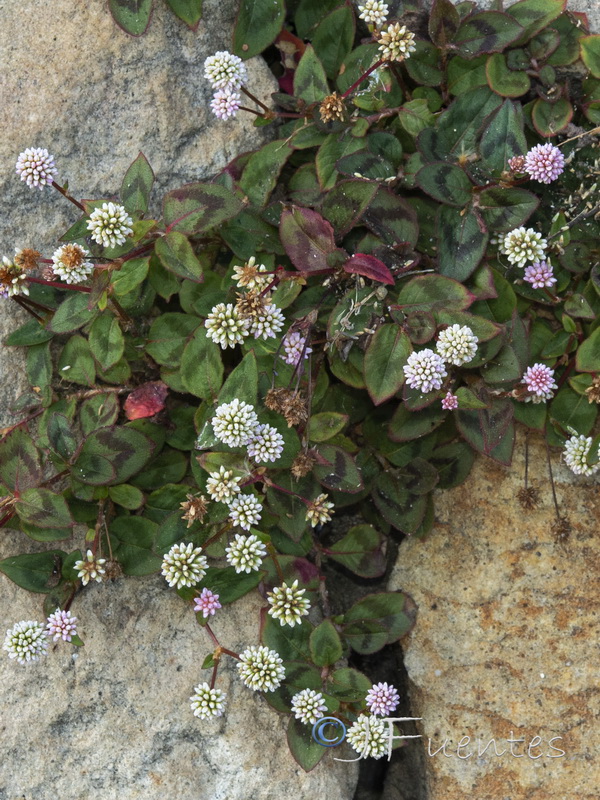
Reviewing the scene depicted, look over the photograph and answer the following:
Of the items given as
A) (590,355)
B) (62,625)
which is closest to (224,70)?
(590,355)

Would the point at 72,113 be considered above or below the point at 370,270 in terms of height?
above

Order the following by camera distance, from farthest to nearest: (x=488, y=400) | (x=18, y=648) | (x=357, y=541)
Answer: (x=357, y=541), (x=488, y=400), (x=18, y=648)

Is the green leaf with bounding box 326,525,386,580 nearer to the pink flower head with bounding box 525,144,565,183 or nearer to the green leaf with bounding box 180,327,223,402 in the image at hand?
the green leaf with bounding box 180,327,223,402

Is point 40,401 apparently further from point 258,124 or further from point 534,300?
point 534,300

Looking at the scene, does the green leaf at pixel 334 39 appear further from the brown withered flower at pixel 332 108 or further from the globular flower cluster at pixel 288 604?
the globular flower cluster at pixel 288 604

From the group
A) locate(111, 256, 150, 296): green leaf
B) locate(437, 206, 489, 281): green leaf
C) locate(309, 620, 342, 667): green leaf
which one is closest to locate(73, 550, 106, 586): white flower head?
locate(309, 620, 342, 667): green leaf

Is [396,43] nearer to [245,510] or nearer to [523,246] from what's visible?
[523,246]

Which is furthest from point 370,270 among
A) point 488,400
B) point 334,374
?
point 488,400
